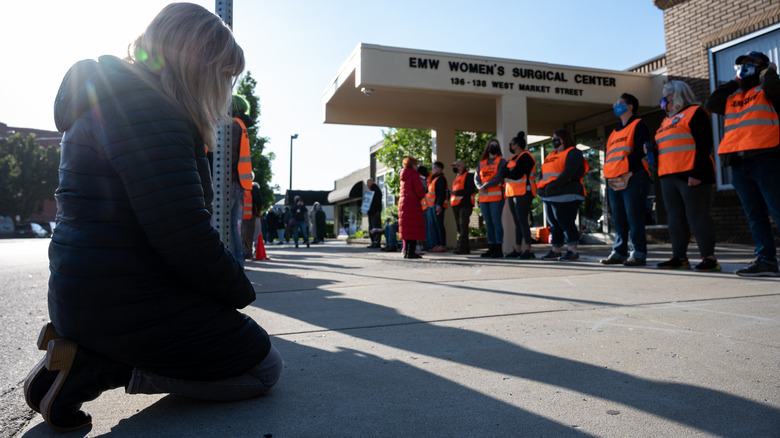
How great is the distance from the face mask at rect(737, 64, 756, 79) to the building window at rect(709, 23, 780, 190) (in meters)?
5.21

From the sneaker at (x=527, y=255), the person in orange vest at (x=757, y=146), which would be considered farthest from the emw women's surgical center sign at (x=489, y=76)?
the person in orange vest at (x=757, y=146)

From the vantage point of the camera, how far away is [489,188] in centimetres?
837

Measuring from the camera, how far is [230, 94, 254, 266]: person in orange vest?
480 cm

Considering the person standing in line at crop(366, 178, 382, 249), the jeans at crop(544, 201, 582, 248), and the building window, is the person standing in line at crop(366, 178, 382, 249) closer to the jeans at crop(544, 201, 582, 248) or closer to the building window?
the jeans at crop(544, 201, 582, 248)

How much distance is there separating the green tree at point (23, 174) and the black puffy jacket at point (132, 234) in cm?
5278

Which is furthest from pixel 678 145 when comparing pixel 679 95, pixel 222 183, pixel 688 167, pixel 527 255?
pixel 222 183

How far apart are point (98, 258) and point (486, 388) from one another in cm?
139

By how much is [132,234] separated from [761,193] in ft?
17.4

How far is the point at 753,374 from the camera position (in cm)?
190

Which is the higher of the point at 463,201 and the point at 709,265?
the point at 463,201

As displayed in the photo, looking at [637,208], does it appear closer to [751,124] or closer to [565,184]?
[565,184]

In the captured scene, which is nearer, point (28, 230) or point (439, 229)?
point (439, 229)

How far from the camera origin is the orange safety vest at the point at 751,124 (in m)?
4.39

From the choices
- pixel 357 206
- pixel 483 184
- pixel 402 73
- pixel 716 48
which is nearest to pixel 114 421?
pixel 483 184
